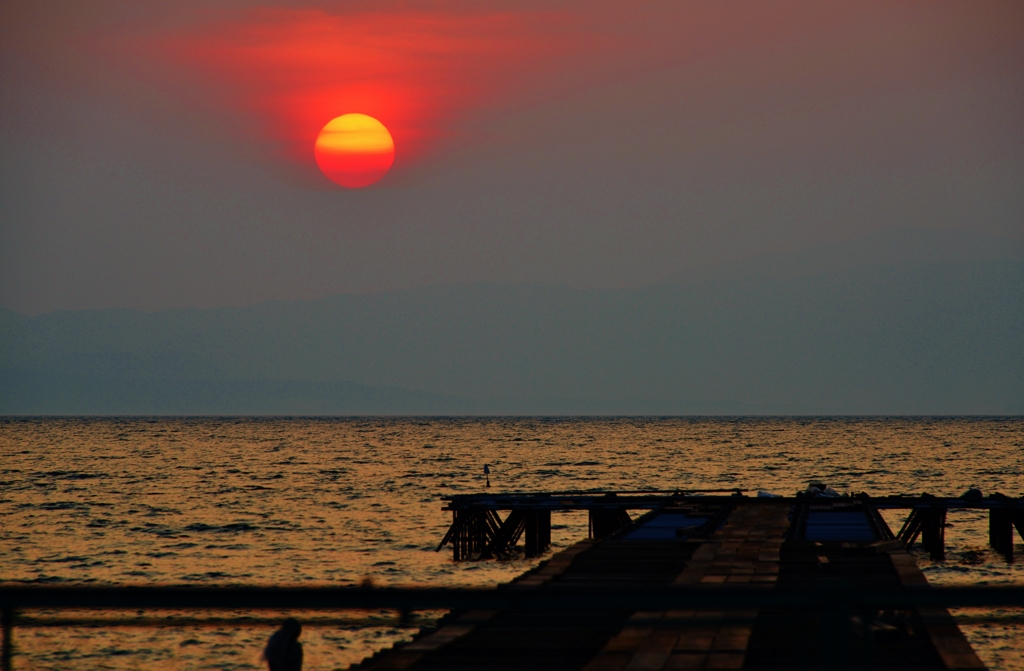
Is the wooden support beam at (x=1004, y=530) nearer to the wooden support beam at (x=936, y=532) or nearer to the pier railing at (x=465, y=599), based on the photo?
the wooden support beam at (x=936, y=532)

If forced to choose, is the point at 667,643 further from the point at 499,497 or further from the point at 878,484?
the point at 878,484

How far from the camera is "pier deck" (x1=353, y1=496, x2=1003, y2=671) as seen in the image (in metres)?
7.07

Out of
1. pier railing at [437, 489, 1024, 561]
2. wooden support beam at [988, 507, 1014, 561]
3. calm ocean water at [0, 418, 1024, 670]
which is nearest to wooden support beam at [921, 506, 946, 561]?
pier railing at [437, 489, 1024, 561]

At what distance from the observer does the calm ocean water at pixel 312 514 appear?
1155 inches

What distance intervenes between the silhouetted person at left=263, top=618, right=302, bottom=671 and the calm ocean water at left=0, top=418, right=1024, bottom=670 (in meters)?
18.3

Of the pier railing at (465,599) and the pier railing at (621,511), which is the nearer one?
the pier railing at (465,599)

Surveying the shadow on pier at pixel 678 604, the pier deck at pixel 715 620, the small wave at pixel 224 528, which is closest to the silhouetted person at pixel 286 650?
the shadow on pier at pixel 678 604

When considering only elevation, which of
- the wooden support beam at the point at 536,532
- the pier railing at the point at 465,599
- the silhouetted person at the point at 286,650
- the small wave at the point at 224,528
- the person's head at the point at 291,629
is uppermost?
the pier railing at the point at 465,599

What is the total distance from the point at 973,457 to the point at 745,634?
136493 mm

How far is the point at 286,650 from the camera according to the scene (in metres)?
8.39

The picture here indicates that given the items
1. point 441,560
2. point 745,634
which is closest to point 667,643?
point 745,634

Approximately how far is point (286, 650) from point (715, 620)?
A: 12.4 ft

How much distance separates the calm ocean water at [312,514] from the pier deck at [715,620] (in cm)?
672

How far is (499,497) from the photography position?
163 ft
